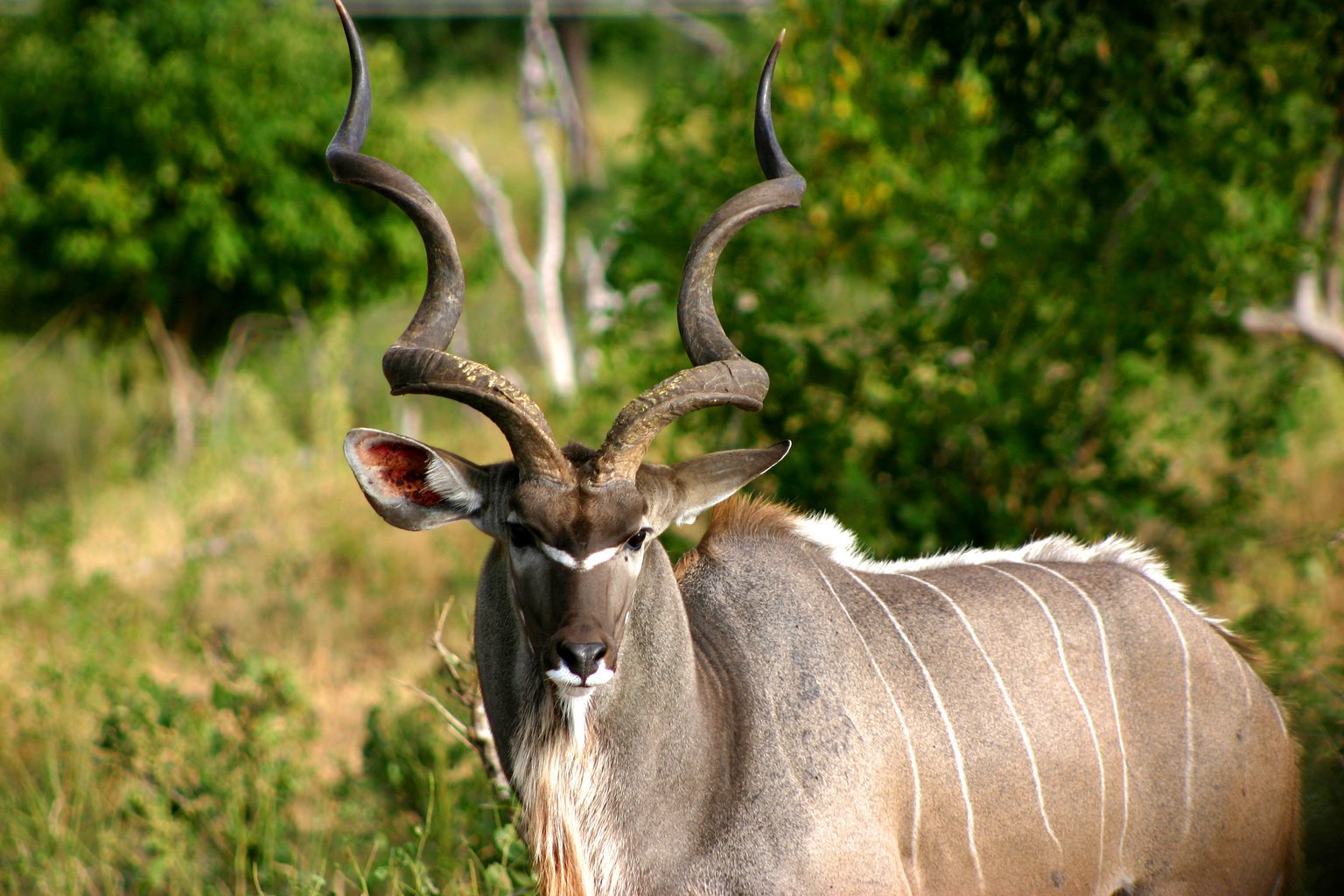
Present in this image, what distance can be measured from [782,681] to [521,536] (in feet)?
2.24

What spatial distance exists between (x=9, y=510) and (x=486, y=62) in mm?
13083

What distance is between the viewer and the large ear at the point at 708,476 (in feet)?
8.91

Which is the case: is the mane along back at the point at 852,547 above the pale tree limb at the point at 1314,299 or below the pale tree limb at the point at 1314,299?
below

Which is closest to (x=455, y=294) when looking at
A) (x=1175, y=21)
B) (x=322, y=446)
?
(x=1175, y=21)

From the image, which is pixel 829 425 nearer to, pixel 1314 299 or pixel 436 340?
pixel 436 340

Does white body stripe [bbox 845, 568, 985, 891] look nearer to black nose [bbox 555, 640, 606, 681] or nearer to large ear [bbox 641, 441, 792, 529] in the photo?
large ear [bbox 641, 441, 792, 529]

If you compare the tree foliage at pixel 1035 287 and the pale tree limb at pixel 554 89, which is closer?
the tree foliage at pixel 1035 287

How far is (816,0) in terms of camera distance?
591 cm

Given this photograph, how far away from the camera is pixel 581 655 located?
2.40 m

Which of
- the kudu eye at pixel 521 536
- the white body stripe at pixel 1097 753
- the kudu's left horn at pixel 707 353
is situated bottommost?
the white body stripe at pixel 1097 753

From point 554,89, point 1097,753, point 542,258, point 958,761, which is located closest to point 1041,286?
point 1097,753

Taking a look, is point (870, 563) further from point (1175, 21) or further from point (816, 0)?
point (816, 0)

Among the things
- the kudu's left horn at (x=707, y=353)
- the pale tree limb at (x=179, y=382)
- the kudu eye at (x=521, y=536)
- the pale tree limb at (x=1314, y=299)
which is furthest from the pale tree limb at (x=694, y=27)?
the kudu eye at (x=521, y=536)

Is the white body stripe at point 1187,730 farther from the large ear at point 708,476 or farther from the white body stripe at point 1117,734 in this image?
the large ear at point 708,476
